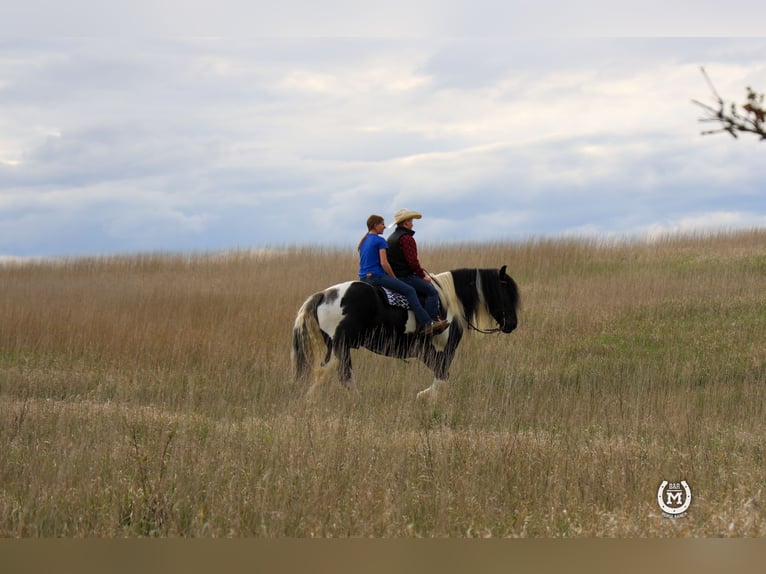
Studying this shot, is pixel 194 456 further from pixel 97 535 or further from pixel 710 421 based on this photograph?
pixel 710 421

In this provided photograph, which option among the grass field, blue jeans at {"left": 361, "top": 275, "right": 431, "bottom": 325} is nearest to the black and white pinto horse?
blue jeans at {"left": 361, "top": 275, "right": 431, "bottom": 325}

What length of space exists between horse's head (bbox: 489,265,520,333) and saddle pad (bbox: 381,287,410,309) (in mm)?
1410

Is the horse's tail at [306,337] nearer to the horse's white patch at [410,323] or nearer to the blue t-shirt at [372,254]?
the blue t-shirt at [372,254]

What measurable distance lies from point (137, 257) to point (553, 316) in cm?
1502

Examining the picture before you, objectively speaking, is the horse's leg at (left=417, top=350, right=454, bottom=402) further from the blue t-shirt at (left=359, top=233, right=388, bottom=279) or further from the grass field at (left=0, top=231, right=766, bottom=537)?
the blue t-shirt at (left=359, top=233, right=388, bottom=279)

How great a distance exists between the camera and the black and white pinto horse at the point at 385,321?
11.0 m

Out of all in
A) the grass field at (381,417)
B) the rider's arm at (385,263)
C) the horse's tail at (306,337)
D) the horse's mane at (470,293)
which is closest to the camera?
the grass field at (381,417)

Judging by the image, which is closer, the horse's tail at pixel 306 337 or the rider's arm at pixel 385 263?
the rider's arm at pixel 385 263

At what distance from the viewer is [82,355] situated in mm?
15500

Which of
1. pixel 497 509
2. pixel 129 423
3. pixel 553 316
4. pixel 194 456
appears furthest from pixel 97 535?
pixel 553 316

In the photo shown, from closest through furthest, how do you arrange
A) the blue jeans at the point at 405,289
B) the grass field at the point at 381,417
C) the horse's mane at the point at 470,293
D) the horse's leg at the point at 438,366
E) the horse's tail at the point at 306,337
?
the grass field at the point at 381,417 → the blue jeans at the point at 405,289 → the horse's tail at the point at 306,337 → the horse's leg at the point at 438,366 → the horse's mane at the point at 470,293

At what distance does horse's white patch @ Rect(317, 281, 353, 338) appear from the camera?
11.0m

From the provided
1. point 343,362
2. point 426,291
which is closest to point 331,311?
point 343,362

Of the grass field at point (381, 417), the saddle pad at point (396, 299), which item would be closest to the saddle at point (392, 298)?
the saddle pad at point (396, 299)
